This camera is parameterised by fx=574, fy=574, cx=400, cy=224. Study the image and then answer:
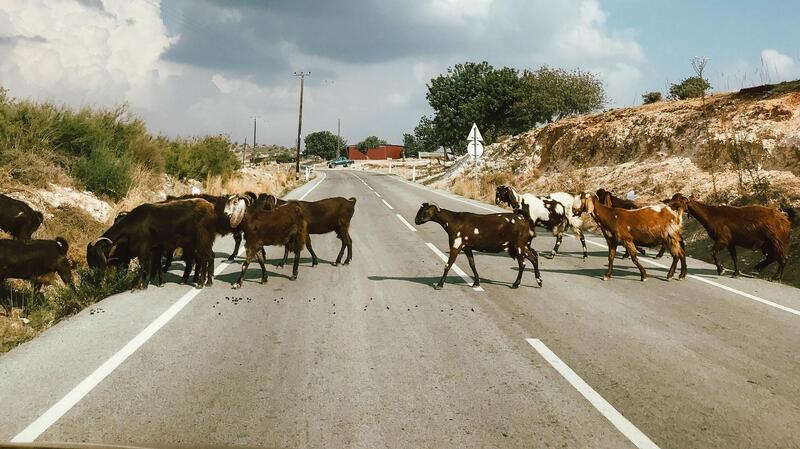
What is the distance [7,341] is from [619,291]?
27.0 feet

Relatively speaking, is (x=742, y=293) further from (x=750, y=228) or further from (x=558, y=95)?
(x=558, y=95)

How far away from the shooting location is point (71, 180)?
1631 cm

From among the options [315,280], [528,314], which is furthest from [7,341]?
[528,314]

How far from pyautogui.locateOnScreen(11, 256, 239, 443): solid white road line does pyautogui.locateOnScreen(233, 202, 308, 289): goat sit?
1867 millimetres

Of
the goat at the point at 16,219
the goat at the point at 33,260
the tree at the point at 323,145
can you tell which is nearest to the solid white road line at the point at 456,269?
the goat at the point at 33,260

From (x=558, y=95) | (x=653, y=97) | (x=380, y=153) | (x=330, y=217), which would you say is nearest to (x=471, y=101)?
(x=558, y=95)

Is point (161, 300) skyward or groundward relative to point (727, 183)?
groundward

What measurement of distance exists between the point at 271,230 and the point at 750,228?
8.48m

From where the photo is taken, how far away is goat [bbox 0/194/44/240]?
422 inches

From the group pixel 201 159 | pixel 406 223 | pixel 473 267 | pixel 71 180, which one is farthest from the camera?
pixel 201 159

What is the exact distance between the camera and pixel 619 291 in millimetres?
9055

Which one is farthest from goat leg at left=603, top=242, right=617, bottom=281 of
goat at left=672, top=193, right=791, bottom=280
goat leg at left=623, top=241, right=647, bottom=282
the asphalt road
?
goat at left=672, top=193, right=791, bottom=280

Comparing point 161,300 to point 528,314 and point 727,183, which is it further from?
point 727,183

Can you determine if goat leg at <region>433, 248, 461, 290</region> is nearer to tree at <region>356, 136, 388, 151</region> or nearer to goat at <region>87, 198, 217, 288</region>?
goat at <region>87, 198, 217, 288</region>
